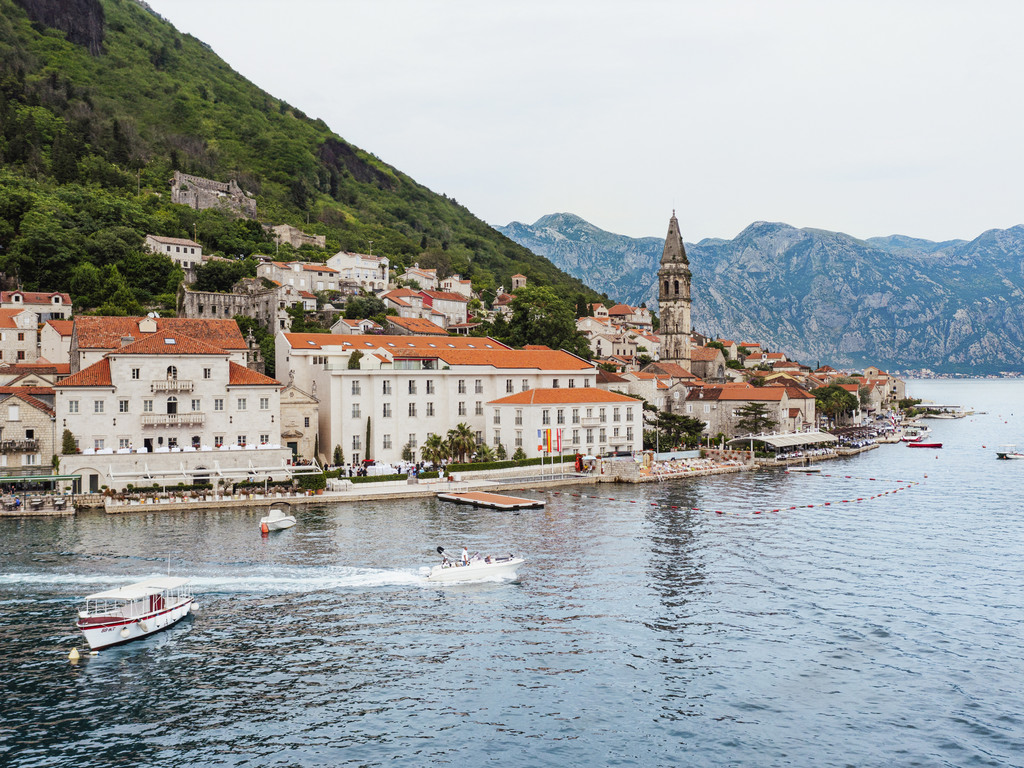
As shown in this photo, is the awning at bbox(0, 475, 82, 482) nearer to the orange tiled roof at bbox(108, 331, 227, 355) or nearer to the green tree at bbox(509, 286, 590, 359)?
the orange tiled roof at bbox(108, 331, 227, 355)

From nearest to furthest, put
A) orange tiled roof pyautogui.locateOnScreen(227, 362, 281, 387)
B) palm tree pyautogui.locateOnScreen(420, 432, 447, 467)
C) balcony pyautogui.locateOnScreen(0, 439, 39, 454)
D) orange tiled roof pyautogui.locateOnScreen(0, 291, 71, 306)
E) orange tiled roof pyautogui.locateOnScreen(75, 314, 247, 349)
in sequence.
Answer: balcony pyautogui.locateOnScreen(0, 439, 39, 454), orange tiled roof pyautogui.locateOnScreen(227, 362, 281, 387), orange tiled roof pyautogui.locateOnScreen(75, 314, 247, 349), palm tree pyautogui.locateOnScreen(420, 432, 447, 467), orange tiled roof pyautogui.locateOnScreen(0, 291, 71, 306)

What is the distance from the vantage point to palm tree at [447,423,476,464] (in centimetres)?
6931

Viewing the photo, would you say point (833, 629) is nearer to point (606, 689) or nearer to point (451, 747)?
point (606, 689)

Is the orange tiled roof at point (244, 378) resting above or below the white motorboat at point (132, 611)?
above

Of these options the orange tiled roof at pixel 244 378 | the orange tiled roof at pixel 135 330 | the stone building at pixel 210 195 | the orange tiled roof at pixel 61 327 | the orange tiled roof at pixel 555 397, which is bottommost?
the orange tiled roof at pixel 555 397

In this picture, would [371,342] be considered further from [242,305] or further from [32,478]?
[32,478]

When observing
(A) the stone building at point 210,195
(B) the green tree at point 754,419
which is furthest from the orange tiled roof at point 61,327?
(B) the green tree at point 754,419

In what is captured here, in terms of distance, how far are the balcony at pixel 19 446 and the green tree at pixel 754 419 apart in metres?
72.3

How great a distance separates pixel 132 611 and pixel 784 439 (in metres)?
79.4

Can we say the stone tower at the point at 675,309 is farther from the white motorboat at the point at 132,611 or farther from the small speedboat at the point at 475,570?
the white motorboat at the point at 132,611

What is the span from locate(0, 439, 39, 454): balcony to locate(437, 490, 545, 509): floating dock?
2877 cm

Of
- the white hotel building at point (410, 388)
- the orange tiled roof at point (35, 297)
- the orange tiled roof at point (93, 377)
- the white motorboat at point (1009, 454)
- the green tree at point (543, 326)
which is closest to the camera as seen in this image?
the orange tiled roof at point (93, 377)

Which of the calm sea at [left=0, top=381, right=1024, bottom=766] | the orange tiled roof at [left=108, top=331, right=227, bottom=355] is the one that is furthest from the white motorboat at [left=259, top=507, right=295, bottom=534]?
the orange tiled roof at [left=108, top=331, right=227, bottom=355]

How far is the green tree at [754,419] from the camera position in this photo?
9444cm
